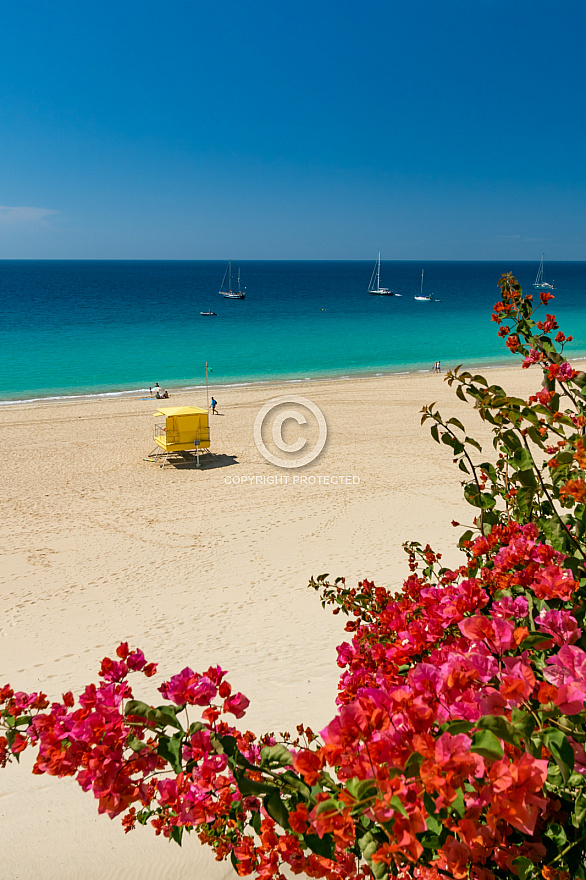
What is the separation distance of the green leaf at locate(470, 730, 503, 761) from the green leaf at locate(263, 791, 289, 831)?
→ 472 mm

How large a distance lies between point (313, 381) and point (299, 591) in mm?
24040

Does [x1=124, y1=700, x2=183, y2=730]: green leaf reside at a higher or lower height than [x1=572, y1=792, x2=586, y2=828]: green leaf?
higher

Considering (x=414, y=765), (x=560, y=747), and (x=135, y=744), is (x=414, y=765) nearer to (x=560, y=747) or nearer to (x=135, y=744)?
(x=560, y=747)

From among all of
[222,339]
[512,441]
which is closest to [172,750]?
[512,441]

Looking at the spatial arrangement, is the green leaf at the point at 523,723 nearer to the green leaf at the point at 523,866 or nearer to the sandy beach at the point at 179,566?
the green leaf at the point at 523,866

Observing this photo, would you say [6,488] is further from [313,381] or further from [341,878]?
[313,381]

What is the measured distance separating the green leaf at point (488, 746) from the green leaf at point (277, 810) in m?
0.47

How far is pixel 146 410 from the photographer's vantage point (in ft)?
73.9

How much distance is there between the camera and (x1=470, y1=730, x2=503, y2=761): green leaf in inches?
35.9

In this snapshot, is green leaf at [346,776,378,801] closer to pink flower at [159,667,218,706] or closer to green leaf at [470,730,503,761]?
green leaf at [470,730,503,761]

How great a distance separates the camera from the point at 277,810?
3.82ft

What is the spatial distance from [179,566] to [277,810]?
796cm

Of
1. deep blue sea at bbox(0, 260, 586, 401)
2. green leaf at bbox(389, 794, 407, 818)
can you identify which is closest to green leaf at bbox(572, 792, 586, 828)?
green leaf at bbox(389, 794, 407, 818)

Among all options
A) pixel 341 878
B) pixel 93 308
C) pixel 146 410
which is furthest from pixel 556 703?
pixel 93 308
